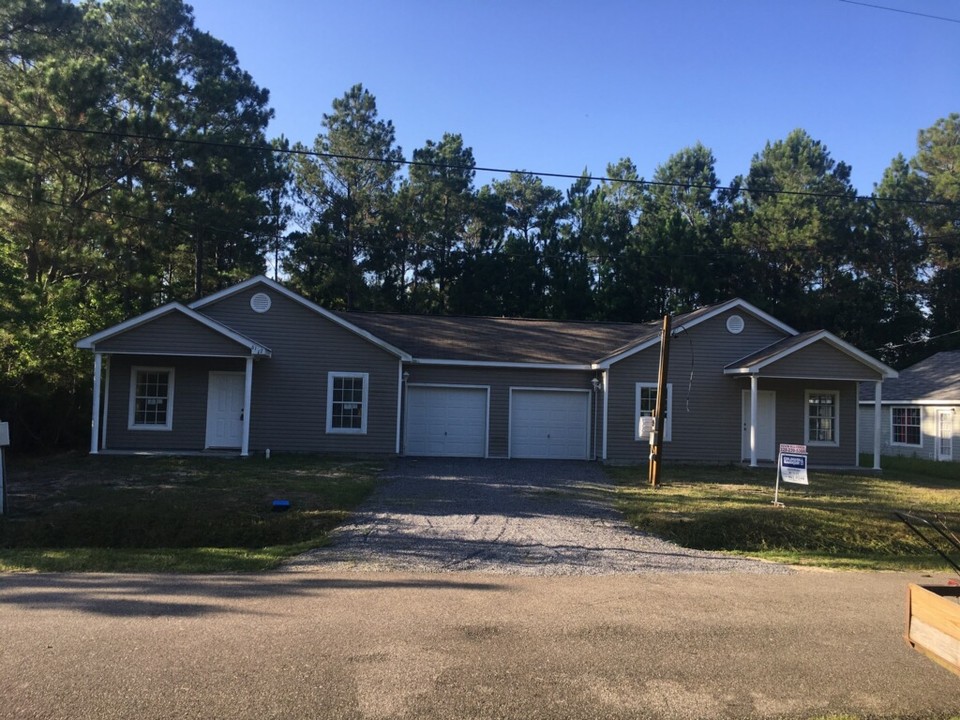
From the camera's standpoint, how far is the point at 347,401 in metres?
19.7

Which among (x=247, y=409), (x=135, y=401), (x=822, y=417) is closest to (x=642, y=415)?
(x=822, y=417)

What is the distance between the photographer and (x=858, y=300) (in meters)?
36.5

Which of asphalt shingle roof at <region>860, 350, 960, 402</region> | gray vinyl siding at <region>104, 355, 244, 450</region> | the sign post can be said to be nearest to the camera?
the sign post

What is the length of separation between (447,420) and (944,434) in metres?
17.2

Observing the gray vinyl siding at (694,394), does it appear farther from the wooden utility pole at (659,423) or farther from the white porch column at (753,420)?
the wooden utility pole at (659,423)

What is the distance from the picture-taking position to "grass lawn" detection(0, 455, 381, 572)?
28.2 ft

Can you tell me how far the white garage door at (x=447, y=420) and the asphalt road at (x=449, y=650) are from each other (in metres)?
12.7

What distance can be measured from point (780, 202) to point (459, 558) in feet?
117

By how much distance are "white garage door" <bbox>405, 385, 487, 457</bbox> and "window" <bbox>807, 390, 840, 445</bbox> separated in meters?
9.22

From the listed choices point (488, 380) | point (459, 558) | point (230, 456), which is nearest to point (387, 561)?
point (459, 558)

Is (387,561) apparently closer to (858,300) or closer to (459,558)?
(459,558)

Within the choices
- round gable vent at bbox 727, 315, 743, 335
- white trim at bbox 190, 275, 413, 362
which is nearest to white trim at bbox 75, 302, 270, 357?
white trim at bbox 190, 275, 413, 362

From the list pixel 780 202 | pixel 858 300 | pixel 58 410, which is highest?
pixel 780 202

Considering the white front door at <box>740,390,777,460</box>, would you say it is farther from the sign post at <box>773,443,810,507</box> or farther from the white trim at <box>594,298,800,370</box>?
the sign post at <box>773,443,810,507</box>
